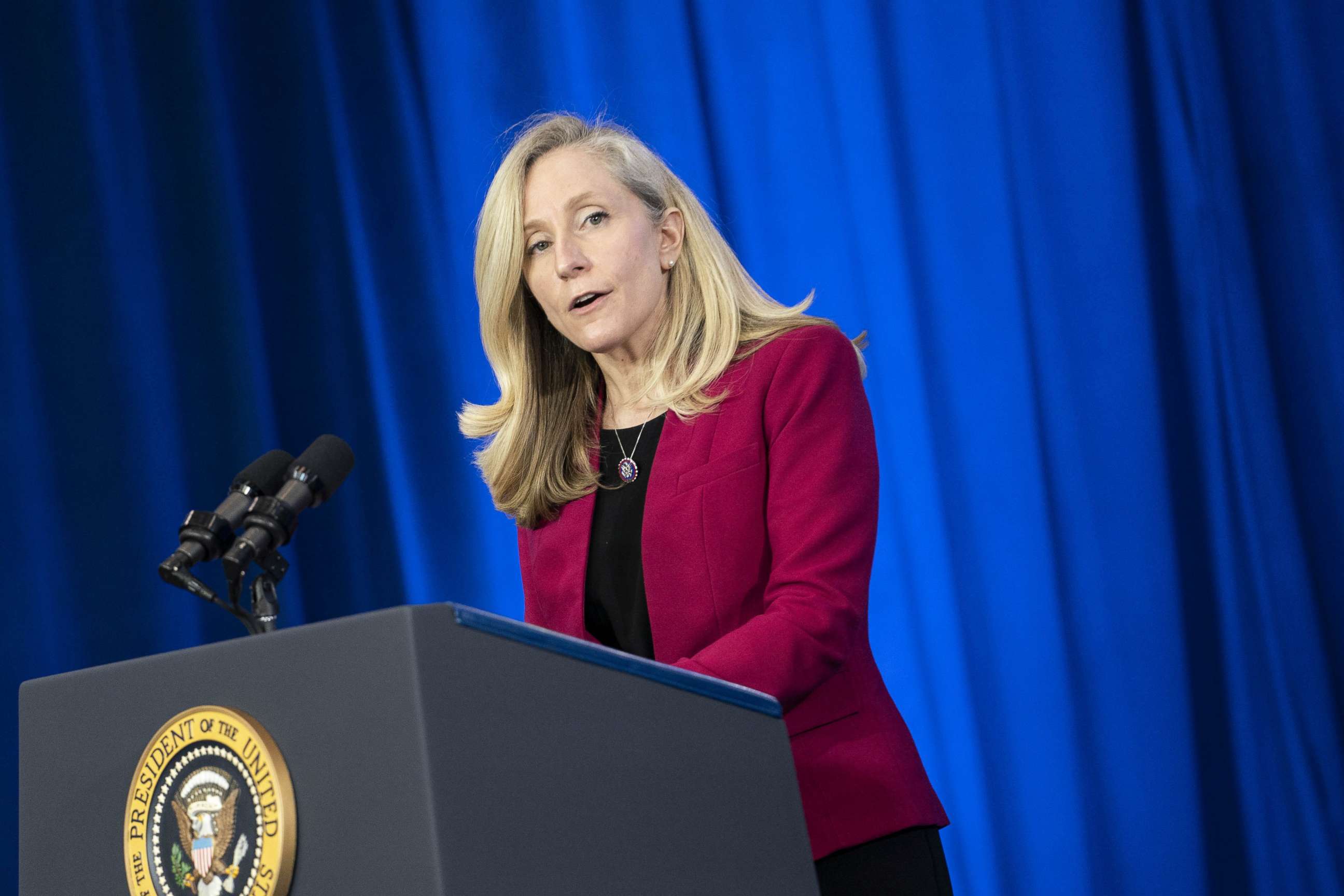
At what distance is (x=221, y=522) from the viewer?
4.09 feet

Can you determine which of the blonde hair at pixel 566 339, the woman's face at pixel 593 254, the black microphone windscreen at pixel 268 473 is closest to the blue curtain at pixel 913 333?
the blonde hair at pixel 566 339

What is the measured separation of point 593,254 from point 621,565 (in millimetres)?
415

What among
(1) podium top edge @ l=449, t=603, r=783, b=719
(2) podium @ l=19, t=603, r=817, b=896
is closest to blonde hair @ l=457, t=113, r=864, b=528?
(1) podium top edge @ l=449, t=603, r=783, b=719

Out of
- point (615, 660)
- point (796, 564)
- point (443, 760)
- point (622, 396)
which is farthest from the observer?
point (622, 396)

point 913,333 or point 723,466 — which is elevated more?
point 913,333

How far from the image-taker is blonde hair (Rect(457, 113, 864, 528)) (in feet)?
5.85

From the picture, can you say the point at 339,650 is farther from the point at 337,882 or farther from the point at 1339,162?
the point at 1339,162

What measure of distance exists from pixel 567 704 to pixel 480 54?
305 centimetres

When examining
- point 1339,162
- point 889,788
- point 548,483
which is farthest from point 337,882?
point 1339,162

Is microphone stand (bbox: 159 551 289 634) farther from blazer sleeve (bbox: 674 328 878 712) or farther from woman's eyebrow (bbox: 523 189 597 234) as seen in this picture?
woman's eyebrow (bbox: 523 189 597 234)

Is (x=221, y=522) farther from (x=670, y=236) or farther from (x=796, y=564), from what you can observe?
(x=670, y=236)

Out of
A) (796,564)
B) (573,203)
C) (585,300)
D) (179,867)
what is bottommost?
(179,867)

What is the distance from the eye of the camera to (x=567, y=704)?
36.6 inches

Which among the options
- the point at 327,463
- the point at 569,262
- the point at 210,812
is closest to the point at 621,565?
the point at 569,262
